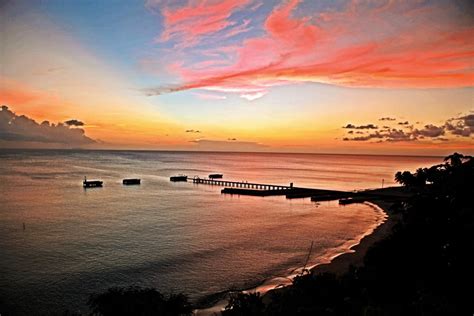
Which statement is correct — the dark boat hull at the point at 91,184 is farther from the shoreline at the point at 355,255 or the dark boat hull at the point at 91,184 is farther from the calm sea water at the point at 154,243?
the shoreline at the point at 355,255

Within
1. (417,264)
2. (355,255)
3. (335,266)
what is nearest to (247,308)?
(417,264)

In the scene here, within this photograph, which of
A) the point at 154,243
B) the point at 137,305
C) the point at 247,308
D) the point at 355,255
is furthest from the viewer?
the point at 154,243

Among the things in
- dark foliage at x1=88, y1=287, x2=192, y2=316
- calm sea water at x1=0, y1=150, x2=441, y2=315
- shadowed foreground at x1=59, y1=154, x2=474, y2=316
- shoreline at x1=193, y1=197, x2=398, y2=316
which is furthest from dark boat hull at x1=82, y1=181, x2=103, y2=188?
shadowed foreground at x1=59, y1=154, x2=474, y2=316

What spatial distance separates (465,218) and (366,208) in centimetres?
4684

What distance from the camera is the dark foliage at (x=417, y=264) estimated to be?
9625 mm

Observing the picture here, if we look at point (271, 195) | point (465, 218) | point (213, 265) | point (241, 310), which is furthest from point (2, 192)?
point (465, 218)

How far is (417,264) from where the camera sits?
11.2 meters

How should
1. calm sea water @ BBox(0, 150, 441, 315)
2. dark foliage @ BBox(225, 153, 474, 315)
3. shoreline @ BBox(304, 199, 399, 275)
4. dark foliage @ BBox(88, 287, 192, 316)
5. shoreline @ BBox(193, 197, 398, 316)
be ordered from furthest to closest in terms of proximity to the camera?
shoreline @ BBox(304, 199, 399, 275)
calm sea water @ BBox(0, 150, 441, 315)
shoreline @ BBox(193, 197, 398, 316)
dark foliage @ BBox(88, 287, 192, 316)
dark foliage @ BBox(225, 153, 474, 315)

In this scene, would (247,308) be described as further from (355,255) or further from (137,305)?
(355,255)

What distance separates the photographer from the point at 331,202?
199 ft

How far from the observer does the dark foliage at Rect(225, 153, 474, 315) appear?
962 cm

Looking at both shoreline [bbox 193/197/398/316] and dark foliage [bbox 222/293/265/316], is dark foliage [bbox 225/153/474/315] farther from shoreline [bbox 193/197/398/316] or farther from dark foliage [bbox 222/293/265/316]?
shoreline [bbox 193/197/398/316]

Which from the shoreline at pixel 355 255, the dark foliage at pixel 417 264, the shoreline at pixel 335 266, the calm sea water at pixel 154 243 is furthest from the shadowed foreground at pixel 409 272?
the calm sea water at pixel 154 243

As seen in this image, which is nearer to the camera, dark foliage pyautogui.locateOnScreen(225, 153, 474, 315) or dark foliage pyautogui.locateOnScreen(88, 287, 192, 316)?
dark foliage pyautogui.locateOnScreen(225, 153, 474, 315)
